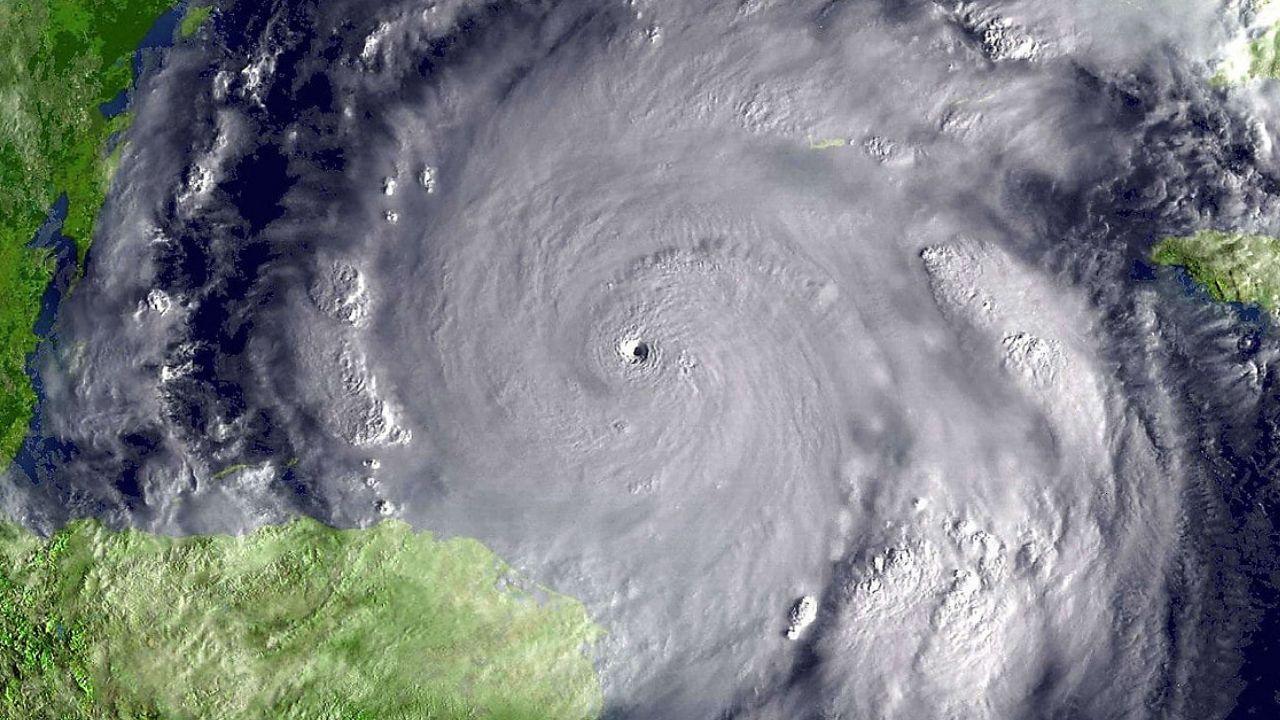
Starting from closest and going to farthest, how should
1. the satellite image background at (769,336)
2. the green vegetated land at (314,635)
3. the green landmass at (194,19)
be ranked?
the satellite image background at (769,336)
the green vegetated land at (314,635)
the green landmass at (194,19)

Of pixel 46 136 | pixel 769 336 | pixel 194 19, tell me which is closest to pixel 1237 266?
pixel 769 336

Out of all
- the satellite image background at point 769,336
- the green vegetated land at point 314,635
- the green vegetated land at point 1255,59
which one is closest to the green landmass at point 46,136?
the satellite image background at point 769,336

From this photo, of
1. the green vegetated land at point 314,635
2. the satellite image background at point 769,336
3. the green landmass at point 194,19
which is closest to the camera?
the satellite image background at point 769,336

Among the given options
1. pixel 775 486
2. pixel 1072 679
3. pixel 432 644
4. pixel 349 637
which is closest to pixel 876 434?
pixel 775 486

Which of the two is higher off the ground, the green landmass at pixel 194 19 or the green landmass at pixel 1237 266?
Result: the green landmass at pixel 194 19

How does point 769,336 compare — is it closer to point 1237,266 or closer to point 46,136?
point 1237,266

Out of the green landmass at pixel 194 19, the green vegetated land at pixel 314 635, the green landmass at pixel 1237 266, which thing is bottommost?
the green vegetated land at pixel 314 635

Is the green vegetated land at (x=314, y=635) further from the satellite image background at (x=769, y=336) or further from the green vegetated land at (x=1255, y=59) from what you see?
the green vegetated land at (x=1255, y=59)
